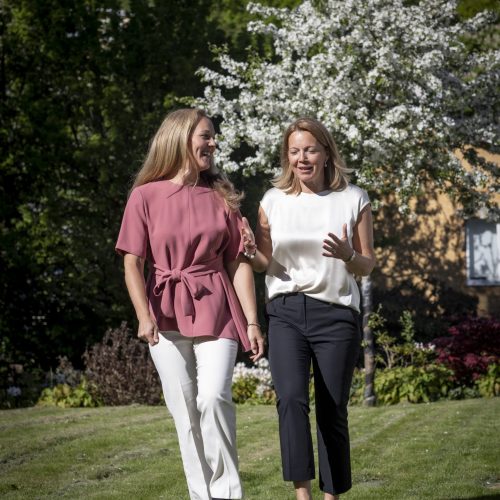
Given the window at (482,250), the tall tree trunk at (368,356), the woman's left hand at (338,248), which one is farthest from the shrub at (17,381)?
the woman's left hand at (338,248)

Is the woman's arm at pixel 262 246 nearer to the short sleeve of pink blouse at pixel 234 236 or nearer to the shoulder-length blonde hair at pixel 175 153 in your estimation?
the short sleeve of pink blouse at pixel 234 236

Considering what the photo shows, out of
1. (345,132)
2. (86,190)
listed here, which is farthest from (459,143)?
(86,190)

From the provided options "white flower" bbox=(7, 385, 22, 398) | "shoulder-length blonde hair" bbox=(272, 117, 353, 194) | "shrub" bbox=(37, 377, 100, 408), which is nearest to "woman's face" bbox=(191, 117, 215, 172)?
"shoulder-length blonde hair" bbox=(272, 117, 353, 194)

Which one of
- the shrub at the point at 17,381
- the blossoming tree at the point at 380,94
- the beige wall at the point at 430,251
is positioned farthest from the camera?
the beige wall at the point at 430,251

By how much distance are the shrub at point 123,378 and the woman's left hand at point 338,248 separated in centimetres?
831

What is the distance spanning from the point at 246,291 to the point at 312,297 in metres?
0.34

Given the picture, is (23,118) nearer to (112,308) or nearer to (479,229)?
(112,308)

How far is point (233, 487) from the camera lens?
4574 millimetres

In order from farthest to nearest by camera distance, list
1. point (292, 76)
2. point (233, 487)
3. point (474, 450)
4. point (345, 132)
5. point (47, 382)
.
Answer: point (47, 382)
point (292, 76)
point (345, 132)
point (474, 450)
point (233, 487)

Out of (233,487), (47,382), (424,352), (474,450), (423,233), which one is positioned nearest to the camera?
(233,487)

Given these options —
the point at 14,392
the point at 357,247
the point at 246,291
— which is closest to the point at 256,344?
the point at 246,291

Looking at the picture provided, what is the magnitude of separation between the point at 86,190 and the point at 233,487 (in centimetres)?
1086

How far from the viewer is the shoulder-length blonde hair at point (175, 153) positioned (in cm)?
482

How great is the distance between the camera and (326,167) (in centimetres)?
513
